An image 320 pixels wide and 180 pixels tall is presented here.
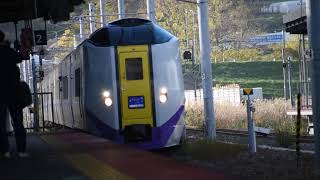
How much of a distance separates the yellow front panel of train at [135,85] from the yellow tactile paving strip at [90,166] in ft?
15.9

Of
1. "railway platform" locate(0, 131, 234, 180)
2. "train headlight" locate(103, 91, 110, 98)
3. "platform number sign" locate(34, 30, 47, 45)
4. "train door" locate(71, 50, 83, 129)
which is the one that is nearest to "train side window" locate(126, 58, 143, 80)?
"train headlight" locate(103, 91, 110, 98)

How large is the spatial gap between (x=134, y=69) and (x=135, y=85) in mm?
396

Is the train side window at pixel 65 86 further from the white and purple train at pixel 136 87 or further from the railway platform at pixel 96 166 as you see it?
the railway platform at pixel 96 166

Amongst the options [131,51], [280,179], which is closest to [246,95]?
[131,51]

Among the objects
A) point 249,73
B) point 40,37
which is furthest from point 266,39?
point 40,37

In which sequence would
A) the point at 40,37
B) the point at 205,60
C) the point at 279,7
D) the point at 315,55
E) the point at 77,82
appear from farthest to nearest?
the point at 279,7 → the point at 205,60 → the point at 40,37 → the point at 77,82 → the point at 315,55

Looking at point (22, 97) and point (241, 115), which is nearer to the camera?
point (22, 97)

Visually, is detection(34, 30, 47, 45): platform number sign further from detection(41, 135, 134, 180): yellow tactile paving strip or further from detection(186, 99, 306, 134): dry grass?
detection(186, 99, 306, 134): dry grass

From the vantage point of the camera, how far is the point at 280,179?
1045 centimetres

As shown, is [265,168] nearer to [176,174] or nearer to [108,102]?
[108,102]

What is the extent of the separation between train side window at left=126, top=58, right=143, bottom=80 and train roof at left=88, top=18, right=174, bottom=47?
1.37ft

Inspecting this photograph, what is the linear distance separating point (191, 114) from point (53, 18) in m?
19.9

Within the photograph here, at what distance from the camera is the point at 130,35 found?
1505 cm

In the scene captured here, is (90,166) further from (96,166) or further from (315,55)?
(315,55)
